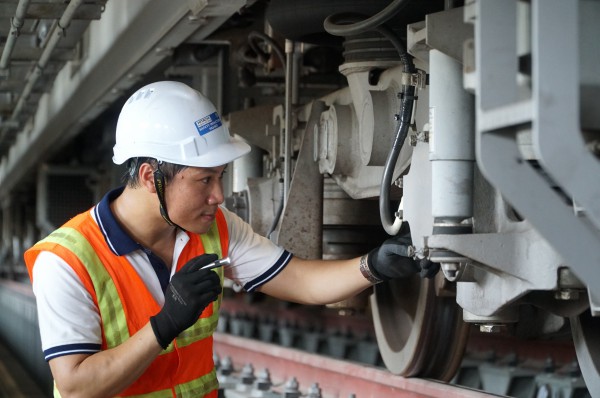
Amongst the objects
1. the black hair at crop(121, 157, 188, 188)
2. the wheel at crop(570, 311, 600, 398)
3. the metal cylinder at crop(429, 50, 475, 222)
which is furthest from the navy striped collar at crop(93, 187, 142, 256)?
the wheel at crop(570, 311, 600, 398)

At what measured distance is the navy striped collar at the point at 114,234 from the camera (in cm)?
337

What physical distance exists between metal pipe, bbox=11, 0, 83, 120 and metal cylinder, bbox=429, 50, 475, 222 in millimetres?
2230

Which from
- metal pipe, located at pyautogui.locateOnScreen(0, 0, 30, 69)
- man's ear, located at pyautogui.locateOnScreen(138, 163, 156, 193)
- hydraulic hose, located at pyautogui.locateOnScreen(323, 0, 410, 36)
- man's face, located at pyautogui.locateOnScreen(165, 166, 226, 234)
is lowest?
man's face, located at pyautogui.locateOnScreen(165, 166, 226, 234)

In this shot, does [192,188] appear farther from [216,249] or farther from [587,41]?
[587,41]

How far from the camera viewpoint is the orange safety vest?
3.27m

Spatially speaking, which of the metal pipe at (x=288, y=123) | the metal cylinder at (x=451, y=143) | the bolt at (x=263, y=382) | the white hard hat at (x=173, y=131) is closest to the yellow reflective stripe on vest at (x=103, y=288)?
the white hard hat at (x=173, y=131)

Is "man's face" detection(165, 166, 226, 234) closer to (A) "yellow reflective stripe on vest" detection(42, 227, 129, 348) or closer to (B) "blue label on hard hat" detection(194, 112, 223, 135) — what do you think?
(B) "blue label on hard hat" detection(194, 112, 223, 135)

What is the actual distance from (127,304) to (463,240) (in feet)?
3.53

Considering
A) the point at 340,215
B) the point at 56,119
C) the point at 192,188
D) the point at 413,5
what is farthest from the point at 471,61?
the point at 56,119

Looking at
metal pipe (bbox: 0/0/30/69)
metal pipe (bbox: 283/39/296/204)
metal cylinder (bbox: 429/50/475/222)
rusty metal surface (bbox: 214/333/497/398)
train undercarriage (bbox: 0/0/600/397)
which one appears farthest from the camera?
metal pipe (bbox: 283/39/296/204)

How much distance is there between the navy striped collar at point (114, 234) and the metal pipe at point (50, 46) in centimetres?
155

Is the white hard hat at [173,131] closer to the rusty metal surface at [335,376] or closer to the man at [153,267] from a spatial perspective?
the man at [153,267]

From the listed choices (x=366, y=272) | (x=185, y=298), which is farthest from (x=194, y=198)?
(x=366, y=272)

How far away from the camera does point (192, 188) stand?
11.1 feet
